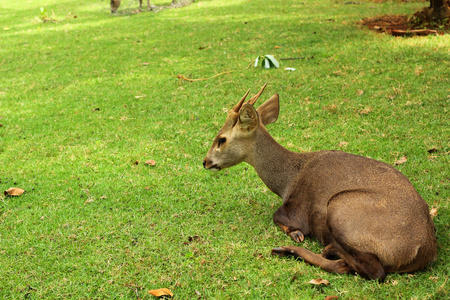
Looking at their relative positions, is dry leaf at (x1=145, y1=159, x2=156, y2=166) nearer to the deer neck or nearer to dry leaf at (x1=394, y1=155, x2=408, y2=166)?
the deer neck

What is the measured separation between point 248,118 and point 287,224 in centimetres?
106

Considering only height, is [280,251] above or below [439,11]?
below

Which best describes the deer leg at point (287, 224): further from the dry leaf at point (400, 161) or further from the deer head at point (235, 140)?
the dry leaf at point (400, 161)

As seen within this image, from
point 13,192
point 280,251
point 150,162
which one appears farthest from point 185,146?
point 280,251

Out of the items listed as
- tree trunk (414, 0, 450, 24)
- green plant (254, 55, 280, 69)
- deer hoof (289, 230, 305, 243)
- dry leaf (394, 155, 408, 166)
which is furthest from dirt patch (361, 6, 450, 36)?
deer hoof (289, 230, 305, 243)

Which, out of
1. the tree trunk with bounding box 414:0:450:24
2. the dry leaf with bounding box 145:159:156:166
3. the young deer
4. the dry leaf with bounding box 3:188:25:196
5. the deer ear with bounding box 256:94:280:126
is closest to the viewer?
the young deer

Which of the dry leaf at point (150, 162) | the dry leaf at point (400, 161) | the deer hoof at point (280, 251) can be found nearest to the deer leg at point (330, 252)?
the deer hoof at point (280, 251)

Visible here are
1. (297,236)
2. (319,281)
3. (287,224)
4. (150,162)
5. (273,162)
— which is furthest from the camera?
(150,162)

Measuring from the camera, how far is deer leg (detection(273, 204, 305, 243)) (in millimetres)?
3912

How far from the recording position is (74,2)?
2072 centimetres

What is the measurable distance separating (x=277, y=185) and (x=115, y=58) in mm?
7517

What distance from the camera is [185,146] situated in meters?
6.05

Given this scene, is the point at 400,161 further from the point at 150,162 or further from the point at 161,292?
the point at 161,292

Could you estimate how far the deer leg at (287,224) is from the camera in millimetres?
3912
